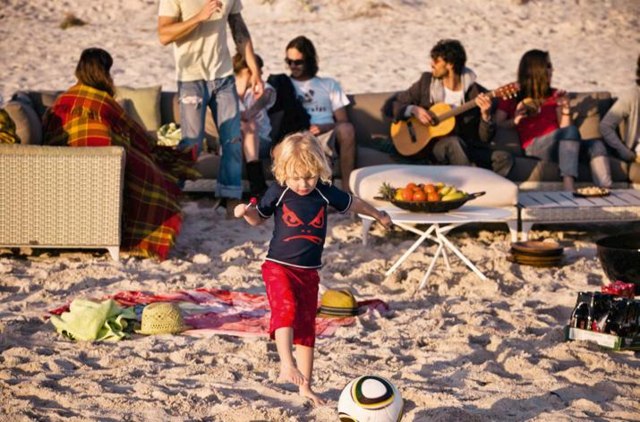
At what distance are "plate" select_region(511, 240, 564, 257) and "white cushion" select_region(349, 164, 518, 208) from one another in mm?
445

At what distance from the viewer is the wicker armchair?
301 inches

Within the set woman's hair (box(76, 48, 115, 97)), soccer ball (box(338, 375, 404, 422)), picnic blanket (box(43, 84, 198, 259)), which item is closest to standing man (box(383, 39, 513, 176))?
picnic blanket (box(43, 84, 198, 259))

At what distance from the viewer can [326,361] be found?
5566 mm

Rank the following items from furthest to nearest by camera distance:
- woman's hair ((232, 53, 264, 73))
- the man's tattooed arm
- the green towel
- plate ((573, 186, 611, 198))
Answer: woman's hair ((232, 53, 264, 73))
the man's tattooed arm
plate ((573, 186, 611, 198))
the green towel

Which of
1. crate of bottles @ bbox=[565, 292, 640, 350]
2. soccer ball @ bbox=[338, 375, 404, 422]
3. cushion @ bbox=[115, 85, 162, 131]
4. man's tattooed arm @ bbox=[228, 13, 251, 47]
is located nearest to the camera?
soccer ball @ bbox=[338, 375, 404, 422]

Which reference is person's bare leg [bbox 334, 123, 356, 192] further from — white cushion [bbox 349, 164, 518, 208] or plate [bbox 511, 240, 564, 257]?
plate [bbox 511, 240, 564, 257]

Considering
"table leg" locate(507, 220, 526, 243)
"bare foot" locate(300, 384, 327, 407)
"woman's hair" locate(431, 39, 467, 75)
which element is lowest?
"bare foot" locate(300, 384, 327, 407)

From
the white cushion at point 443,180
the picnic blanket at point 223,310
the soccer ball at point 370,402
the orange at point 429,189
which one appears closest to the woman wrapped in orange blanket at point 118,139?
the picnic blanket at point 223,310

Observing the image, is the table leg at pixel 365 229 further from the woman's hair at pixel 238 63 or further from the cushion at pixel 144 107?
the cushion at pixel 144 107

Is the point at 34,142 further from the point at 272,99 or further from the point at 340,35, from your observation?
the point at 340,35

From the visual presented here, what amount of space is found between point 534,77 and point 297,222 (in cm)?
483

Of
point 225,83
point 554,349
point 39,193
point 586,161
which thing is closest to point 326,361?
point 554,349

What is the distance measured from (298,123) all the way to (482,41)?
12414 mm

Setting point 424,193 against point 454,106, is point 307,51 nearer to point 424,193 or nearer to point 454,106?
point 454,106
